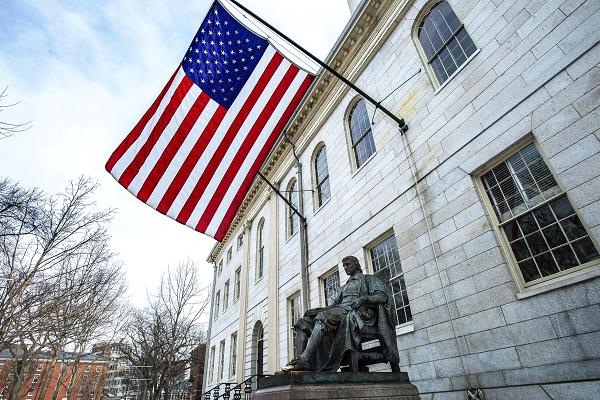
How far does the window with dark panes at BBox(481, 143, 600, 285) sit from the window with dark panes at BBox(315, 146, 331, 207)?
5.59 meters

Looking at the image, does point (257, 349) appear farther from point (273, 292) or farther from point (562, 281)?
point (562, 281)

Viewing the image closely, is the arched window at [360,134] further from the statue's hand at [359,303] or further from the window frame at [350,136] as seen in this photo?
the statue's hand at [359,303]

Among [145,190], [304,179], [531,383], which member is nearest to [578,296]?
[531,383]

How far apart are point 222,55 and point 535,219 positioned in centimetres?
634

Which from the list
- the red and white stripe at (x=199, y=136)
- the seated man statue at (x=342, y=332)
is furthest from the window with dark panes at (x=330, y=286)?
the seated man statue at (x=342, y=332)

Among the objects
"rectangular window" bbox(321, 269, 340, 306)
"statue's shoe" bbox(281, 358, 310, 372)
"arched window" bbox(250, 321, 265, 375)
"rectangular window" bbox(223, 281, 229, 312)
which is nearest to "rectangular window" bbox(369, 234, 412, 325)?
"rectangular window" bbox(321, 269, 340, 306)

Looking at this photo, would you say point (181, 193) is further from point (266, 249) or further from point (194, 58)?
point (266, 249)

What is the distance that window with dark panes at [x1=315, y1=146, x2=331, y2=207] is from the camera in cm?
1042

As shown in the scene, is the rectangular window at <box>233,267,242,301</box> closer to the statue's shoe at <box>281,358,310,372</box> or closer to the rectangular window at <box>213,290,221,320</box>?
the rectangular window at <box>213,290,221,320</box>

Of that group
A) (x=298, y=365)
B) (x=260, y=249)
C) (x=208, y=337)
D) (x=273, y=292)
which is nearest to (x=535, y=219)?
(x=298, y=365)

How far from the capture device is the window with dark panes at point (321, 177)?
10423 mm

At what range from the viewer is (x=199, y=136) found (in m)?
7.04

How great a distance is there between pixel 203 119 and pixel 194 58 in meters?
1.30

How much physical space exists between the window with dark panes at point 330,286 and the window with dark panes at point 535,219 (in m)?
4.68
